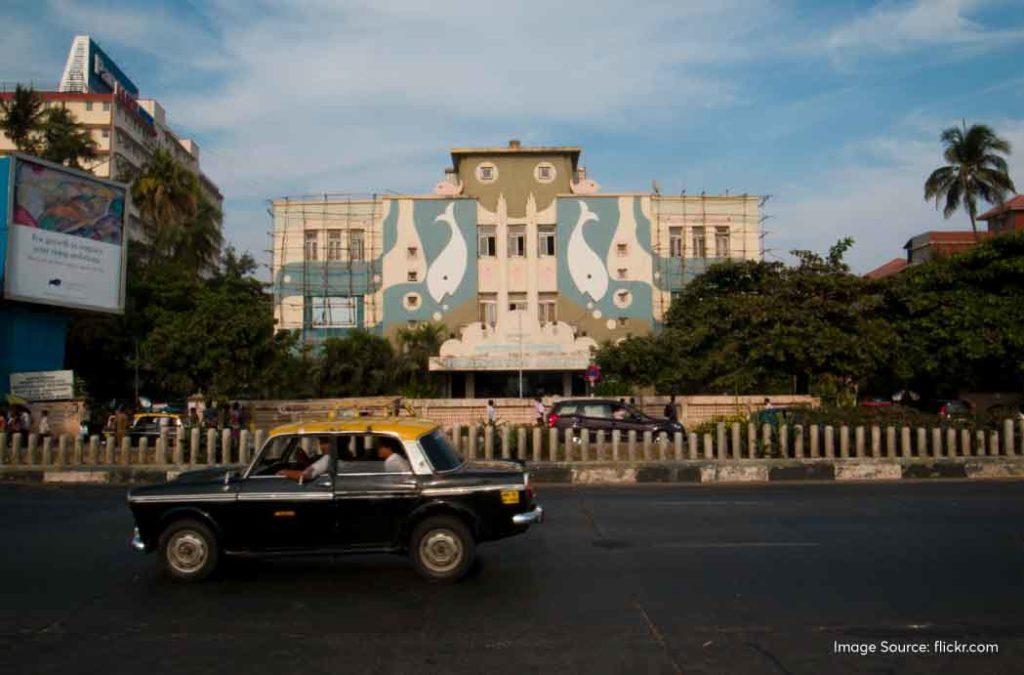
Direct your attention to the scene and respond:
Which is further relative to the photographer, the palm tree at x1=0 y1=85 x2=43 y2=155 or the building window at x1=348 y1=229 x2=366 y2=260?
the building window at x1=348 y1=229 x2=366 y2=260

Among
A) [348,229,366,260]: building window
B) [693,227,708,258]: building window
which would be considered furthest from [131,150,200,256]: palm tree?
[693,227,708,258]: building window

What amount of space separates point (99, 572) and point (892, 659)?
7.17 metres

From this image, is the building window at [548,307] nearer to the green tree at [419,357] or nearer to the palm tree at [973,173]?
the green tree at [419,357]

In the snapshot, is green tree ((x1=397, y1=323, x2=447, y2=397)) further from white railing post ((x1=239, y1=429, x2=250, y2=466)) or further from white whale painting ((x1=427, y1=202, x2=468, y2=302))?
white railing post ((x1=239, y1=429, x2=250, y2=466))

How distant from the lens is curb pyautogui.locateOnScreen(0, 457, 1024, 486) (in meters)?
17.0

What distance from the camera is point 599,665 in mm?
5617

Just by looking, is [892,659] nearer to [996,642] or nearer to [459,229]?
[996,642]

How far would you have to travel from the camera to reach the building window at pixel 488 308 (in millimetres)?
→ 43156

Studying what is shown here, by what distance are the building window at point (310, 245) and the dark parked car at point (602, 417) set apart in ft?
70.2

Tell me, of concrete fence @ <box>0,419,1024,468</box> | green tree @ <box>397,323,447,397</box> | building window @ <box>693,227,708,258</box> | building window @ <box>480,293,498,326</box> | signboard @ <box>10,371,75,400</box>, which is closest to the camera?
concrete fence @ <box>0,419,1024,468</box>

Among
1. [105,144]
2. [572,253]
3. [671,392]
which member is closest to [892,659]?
[671,392]

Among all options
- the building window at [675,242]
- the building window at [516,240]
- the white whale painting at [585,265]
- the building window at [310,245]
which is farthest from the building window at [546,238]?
the building window at [310,245]

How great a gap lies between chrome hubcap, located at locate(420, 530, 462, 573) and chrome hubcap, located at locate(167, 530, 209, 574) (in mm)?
2041

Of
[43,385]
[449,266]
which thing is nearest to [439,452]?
[43,385]
